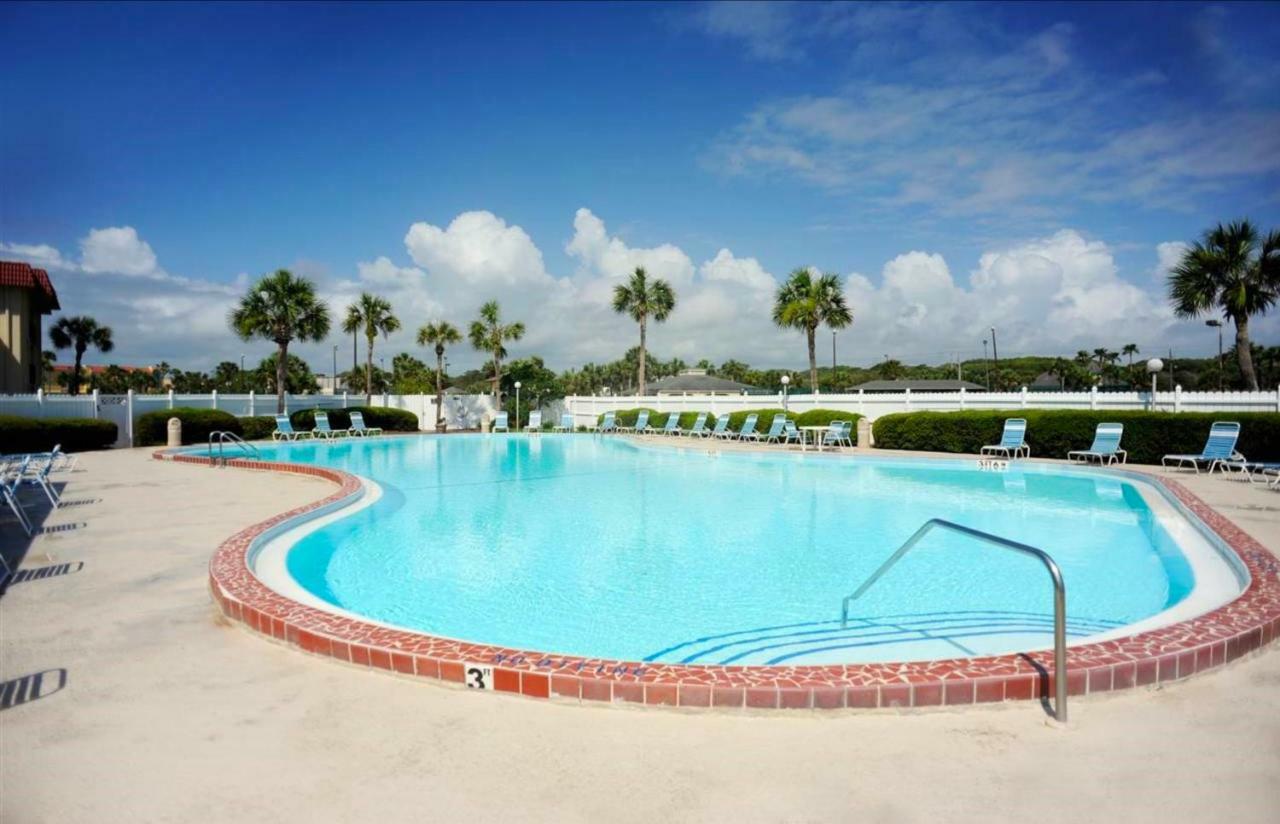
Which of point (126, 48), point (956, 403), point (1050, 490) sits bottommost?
point (1050, 490)

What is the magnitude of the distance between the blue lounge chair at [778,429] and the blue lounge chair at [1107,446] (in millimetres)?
7998

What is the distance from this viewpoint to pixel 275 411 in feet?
92.8

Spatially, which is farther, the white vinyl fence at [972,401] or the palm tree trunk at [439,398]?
the palm tree trunk at [439,398]

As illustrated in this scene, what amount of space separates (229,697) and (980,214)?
2108cm

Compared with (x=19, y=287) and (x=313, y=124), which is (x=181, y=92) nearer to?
(x=313, y=124)

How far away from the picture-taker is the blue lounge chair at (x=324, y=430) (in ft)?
81.9

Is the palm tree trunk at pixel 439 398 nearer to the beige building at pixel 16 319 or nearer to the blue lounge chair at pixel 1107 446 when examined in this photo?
the beige building at pixel 16 319

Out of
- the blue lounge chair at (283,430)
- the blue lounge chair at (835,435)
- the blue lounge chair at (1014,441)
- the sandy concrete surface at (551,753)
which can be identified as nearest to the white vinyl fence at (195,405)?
the blue lounge chair at (283,430)

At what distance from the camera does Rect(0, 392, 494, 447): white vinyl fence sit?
21.0 meters

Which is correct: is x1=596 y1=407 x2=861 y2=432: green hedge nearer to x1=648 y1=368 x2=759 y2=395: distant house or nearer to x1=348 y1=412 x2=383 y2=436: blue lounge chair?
x1=348 y1=412 x2=383 y2=436: blue lounge chair

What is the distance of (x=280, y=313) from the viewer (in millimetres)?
27750

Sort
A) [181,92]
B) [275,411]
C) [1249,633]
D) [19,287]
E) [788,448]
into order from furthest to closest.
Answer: [275,411] < [19,287] < [788,448] < [181,92] < [1249,633]

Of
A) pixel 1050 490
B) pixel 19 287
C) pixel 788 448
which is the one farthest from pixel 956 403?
pixel 19 287

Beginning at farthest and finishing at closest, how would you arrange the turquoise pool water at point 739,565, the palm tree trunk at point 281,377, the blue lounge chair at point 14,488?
the palm tree trunk at point 281,377
the blue lounge chair at point 14,488
the turquoise pool water at point 739,565
